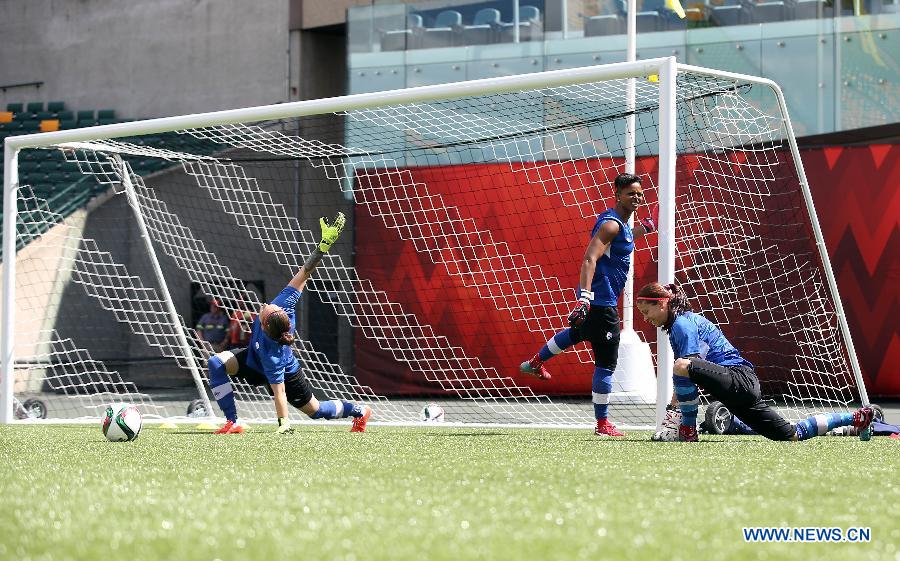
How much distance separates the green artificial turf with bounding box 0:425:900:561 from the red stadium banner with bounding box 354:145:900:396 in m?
7.44

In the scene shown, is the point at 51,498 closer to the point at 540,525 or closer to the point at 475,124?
the point at 540,525

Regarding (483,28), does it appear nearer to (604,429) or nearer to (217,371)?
(217,371)

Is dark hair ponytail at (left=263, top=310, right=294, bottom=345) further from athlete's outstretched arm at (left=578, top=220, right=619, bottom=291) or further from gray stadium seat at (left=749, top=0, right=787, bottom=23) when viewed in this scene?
gray stadium seat at (left=749, top=0, right=787, bottom=23)

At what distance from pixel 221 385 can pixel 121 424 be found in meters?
1.30

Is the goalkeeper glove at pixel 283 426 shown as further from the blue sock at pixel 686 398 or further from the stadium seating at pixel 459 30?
the stadium seating at pixel 459 30

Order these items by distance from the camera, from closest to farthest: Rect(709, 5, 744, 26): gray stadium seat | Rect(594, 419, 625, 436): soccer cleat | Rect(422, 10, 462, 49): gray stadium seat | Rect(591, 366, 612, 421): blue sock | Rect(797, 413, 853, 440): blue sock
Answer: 1. Rect(797, 413, 853, 440): blue sock
2. Rect(591, 366, 612, 421): blue sock
3. Rect(594, 419, 625, 436): soccer cleat
4. Rect(709, 5, 744, 26): gray stadium seat
5. Rect(422, 10, 462, 49): gray stadium seat

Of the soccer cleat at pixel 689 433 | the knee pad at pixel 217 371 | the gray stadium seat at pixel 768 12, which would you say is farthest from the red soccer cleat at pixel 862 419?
the gray stadium seat at pixel 768 12

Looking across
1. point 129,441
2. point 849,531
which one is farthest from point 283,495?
point 129,441

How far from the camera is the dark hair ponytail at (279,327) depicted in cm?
803

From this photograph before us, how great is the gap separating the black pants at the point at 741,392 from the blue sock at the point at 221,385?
3.64 m

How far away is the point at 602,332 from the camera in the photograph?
7.52 meters

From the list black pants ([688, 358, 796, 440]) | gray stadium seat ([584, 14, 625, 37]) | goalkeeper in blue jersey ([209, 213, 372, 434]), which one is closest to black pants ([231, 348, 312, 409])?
goalkeeper in blue jersey ([209, 213, 372, 434])

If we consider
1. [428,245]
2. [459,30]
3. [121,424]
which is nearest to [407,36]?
[459,30]

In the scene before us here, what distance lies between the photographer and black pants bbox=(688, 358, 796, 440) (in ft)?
20.9
